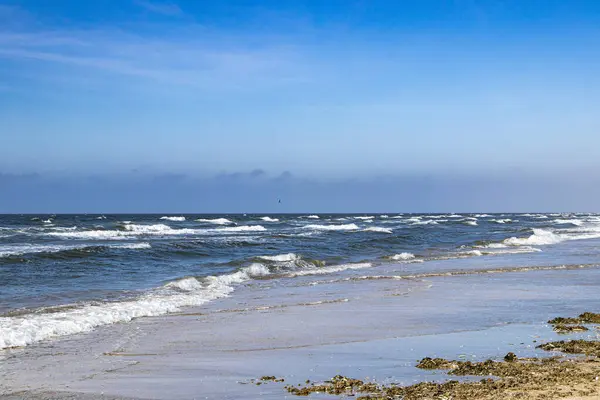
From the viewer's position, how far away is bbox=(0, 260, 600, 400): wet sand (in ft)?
24.2

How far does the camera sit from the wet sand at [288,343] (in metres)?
7.38

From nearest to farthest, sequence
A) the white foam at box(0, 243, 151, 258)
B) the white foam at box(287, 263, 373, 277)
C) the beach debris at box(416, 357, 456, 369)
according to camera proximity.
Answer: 1. the beach debris at box(416, 357, 456, 369)
2. the white foam at box(287, 263, 373, 277)
3. the white foam at box(0, 243, 151, 258)

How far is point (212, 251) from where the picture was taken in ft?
101

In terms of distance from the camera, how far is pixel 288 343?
9.80 m

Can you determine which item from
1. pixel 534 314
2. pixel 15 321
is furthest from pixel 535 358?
pixel 15 321

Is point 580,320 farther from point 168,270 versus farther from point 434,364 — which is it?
point 168,270

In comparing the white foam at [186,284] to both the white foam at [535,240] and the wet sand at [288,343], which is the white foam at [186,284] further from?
the white foam at [535,240]

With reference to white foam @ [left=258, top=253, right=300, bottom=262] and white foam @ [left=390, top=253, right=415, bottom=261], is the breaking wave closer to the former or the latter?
white foam @ [left=258, top=253, right=300, bottom=262]

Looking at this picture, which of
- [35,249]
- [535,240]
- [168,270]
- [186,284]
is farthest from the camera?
[535,240]

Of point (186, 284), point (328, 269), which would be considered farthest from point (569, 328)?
point (328, 269)

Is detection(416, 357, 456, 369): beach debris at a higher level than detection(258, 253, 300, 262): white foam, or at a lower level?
higher

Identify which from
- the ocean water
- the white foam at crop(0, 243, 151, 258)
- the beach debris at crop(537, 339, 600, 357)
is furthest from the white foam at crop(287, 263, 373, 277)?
the beach debris at crop(537, 339, 600, 357)

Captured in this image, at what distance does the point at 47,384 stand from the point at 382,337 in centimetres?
491

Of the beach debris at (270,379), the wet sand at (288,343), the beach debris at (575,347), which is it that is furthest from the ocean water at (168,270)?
the beach debris at (575,347)
